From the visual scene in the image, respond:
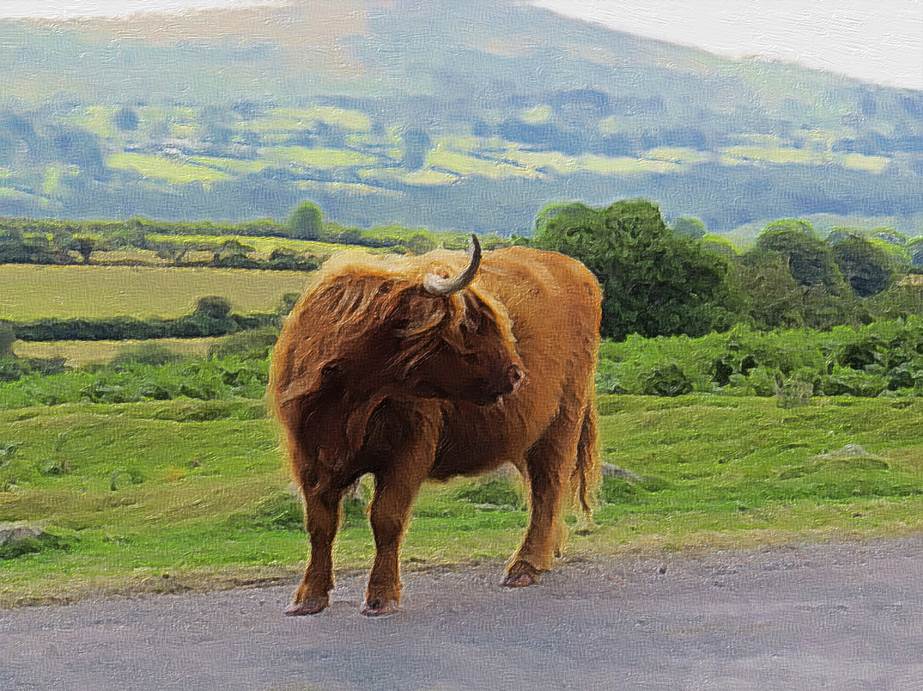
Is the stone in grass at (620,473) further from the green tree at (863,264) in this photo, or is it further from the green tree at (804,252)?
the green tree at (863,264)

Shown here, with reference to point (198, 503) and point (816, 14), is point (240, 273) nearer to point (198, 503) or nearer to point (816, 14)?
point (198, 503)

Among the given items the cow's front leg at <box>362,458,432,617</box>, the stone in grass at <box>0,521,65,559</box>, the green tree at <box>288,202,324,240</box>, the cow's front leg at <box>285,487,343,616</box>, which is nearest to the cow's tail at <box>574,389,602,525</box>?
the cow's front leg at <box>362,458,432,617</box>

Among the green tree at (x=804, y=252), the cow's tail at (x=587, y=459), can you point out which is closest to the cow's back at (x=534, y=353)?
the cow's tail at (x=587, y=459)

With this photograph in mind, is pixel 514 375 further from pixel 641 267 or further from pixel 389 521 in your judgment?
pixel 641 267

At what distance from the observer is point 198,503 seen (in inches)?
210

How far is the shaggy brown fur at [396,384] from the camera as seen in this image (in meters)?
3.81

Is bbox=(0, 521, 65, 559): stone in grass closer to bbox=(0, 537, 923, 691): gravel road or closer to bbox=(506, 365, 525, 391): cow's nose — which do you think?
bbox=(0, 537, 923, 691): gravel road

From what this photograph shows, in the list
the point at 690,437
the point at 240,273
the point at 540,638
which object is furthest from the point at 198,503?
the point at 690,437

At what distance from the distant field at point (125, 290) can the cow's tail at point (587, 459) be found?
1.41 m

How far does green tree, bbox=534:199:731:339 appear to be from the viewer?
5.95m

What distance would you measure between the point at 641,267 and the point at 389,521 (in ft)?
7.86

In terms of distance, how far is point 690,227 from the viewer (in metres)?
6.35

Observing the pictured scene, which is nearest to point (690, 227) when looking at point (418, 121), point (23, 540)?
point (418, 121)

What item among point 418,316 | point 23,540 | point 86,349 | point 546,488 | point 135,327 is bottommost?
point 23,540
